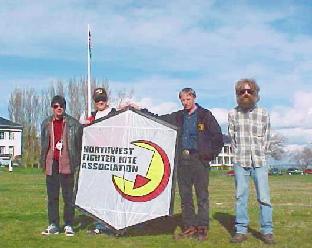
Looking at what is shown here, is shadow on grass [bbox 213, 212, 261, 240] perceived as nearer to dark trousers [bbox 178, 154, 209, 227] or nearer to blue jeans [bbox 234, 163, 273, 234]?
blue jeans [bbox 234, 163, 273, 234]

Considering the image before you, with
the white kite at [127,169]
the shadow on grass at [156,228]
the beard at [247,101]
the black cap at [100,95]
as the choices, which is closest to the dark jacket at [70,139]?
the white kite at [127,169]

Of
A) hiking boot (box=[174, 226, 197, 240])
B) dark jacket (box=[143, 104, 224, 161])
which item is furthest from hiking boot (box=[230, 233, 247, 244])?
dark jacket (box=[143, 104, 224, 161])

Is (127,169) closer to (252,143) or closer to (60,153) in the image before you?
(60,153)

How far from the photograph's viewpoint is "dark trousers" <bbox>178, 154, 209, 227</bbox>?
870 cm

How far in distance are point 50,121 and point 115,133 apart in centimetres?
103

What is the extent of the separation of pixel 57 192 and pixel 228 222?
3.00 meters

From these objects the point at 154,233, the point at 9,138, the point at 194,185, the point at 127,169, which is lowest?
the point at 154,233

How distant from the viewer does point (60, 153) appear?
9117mm

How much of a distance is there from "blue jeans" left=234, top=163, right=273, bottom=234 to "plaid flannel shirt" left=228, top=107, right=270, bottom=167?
0.11 metres

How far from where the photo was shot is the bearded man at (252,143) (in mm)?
8242

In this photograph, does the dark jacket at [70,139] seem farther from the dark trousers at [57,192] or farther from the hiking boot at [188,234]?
the hiking boot at [188,234]

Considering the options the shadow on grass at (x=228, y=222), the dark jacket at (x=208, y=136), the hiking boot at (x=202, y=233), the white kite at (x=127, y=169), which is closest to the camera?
the dark jacket at (x=208, y=136)

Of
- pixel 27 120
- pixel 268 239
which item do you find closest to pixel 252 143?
pixel 268 239

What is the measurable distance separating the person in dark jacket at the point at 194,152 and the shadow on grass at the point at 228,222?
711mm
